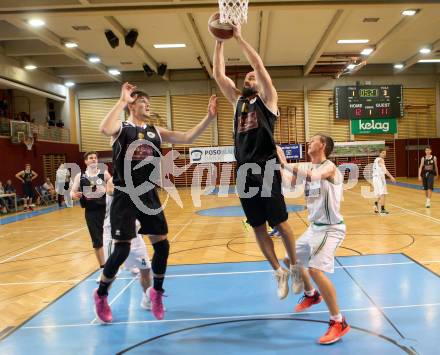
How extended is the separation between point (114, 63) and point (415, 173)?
1810 cm

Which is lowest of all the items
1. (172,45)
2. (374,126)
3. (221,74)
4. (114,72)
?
(221,74)

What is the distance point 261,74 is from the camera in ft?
12.0

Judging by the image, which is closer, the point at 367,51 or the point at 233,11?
the point at 233,11

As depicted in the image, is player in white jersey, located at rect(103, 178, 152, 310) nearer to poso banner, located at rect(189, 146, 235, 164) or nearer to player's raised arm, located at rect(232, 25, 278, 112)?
player's raised arm, located at rect(232, 25, 278, 112)

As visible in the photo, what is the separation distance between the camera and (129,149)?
3.97m

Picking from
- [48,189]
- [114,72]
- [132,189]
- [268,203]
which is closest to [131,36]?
[48,189]

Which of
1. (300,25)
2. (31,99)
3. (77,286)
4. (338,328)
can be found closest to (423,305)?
(338,328)

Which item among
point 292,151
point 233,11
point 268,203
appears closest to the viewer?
point 268,203

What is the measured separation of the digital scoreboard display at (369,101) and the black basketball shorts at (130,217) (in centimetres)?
2151

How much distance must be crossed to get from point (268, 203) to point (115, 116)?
158cm

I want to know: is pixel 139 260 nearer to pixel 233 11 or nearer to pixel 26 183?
pixel 233 11

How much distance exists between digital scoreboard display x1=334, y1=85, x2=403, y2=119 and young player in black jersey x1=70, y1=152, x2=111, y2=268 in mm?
20115

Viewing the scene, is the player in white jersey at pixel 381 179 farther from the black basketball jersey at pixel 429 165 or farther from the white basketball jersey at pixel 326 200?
the white basketball jersey at pixel 326 200

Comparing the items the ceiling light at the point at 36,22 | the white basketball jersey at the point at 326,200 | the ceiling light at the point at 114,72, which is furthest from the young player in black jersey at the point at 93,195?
the ceiling light at the point at 114,72
